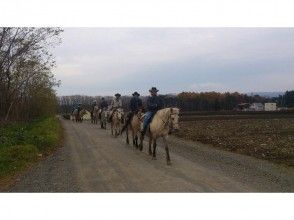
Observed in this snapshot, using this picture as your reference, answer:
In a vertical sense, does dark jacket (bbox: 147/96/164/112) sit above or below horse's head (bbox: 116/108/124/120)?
above

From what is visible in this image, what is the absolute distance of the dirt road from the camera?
11.9 meters

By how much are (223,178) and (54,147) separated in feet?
40.0

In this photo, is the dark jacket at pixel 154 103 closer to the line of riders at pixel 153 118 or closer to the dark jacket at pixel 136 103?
the line of riders at pixel 153 118

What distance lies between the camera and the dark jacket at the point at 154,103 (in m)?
18.4

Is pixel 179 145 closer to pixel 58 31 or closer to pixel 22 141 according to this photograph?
pixel 22 141

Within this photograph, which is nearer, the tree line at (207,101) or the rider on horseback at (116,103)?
the rider on horseback at (116,103)

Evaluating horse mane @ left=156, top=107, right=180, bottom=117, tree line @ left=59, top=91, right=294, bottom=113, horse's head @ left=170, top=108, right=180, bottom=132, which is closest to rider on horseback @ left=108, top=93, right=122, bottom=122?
horse mane @ left=156, top=107, right=180, bottom=117

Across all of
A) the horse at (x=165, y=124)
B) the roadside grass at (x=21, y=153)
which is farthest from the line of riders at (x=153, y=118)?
the roadside grass at (x=21, y=153)

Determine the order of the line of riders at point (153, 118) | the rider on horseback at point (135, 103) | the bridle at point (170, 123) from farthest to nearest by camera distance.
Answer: the rider on horseback at point (135, 103)
the line of riders at point (153, 118)
the bridle at point (170, 123)

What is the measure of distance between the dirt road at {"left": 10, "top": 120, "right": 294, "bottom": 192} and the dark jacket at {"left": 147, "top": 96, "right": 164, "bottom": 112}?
1916 mm

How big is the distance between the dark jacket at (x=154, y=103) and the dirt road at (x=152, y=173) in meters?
1.92

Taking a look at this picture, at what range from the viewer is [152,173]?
14055 mm

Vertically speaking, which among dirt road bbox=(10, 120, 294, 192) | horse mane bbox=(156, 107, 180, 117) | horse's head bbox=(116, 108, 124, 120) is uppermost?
horse mane bbox=(156, 107, 180, 117)

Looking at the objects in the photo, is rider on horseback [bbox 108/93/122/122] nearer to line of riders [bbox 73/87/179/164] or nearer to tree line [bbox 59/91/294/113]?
line of riders [bbox 73/87/179/164]
